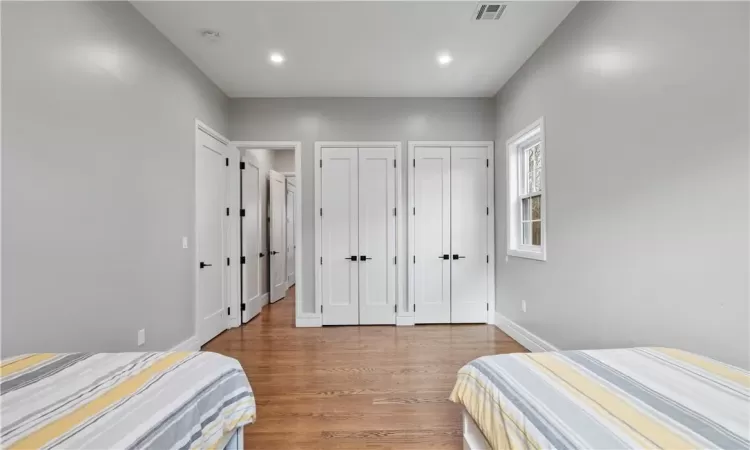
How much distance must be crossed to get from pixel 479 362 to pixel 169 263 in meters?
2.63

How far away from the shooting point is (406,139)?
4.18 metres

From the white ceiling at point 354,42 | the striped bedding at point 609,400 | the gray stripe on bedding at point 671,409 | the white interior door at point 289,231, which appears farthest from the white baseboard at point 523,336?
the white interior door at point 289,231

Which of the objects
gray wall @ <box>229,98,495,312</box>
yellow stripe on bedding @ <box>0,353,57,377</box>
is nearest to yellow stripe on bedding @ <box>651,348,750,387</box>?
yellow stripe on bedding @ <box>0,353,57,377</box>

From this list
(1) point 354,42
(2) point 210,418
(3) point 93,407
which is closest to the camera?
(3) point 93,407

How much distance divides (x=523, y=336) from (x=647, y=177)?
2.03m

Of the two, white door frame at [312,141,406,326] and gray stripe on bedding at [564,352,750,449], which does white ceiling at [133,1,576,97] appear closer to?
white door frame at [312,141,406,326]

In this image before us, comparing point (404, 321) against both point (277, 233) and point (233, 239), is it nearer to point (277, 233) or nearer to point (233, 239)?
point (233, 239)

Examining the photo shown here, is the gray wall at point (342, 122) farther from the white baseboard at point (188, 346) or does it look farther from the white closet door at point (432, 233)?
the white baseboard at point (188, 346)

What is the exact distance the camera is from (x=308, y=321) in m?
4.10

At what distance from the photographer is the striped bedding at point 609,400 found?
33.5 inches

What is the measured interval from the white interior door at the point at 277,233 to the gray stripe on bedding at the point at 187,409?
4.35 meters

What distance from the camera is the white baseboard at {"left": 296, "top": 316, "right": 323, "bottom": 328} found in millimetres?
4094

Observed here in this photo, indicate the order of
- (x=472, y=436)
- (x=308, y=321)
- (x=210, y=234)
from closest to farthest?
A: 1. (x=472, y=436)
2. (x=210, y=234)
3. (x=308, y=321)

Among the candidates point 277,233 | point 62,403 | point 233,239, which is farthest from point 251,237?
point 62,403
